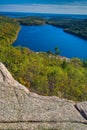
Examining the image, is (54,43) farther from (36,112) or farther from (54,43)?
(36,112)

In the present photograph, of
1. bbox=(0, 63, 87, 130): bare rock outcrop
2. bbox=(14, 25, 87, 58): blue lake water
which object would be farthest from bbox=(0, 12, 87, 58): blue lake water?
bbox=(0, 63, 87, 130): bare rock outcrop

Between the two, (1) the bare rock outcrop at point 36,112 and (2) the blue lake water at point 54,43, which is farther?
(2) the blue lake water at point 54,43

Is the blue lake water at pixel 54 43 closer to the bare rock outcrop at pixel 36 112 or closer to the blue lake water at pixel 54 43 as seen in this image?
the blue lake water at pixel 54 43

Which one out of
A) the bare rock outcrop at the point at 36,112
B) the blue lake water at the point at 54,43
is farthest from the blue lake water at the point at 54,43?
the bare rock outcrop at the point at 36,112

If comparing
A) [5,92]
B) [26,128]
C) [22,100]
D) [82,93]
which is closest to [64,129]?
[26,128]

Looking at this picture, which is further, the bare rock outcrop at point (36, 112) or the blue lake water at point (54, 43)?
the blue lake water at point (54, 43)

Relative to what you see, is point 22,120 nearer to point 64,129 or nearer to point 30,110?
point 30,110

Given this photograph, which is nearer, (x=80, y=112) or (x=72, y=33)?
(x=80, y=112)

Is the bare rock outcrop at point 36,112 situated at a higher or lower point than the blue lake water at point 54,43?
higher
